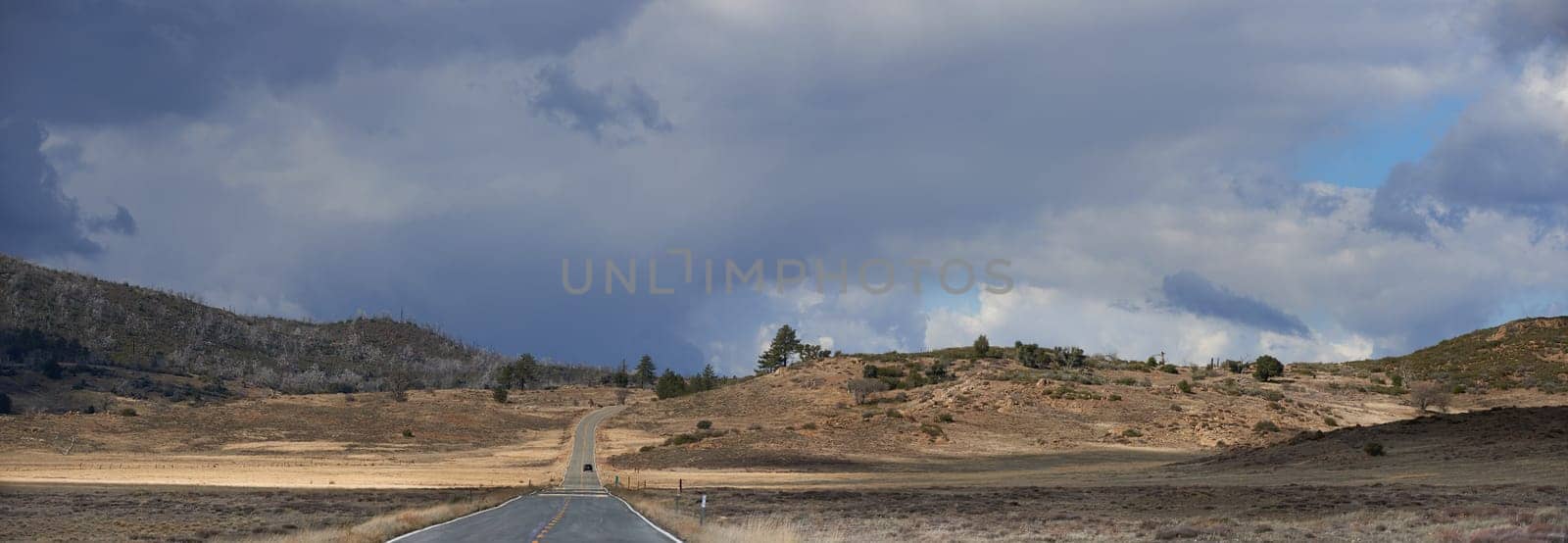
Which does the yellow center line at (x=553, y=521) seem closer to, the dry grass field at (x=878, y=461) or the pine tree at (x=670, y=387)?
the dry grass field at (x=878, y=461)

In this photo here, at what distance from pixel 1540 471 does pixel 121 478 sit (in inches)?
3450

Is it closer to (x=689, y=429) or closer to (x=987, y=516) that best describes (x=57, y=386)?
(x=689, y=429)

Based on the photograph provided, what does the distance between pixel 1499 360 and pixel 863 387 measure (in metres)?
73.0

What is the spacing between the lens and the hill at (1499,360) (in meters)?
117

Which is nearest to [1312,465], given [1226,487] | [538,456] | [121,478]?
[1226,487]

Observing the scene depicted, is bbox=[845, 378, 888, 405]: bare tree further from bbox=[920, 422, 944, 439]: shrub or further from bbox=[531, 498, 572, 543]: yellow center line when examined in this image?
bbox=[531, 498, 572, 543]: yellow center line

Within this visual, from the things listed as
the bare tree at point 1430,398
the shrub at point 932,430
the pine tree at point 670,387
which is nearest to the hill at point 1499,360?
the bare tree at point 1430,398

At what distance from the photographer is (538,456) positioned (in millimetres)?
112688

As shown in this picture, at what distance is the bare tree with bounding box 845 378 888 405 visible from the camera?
12984 centimetres

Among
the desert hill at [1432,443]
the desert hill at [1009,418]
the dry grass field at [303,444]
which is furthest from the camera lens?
the desert hill at [1009,418]

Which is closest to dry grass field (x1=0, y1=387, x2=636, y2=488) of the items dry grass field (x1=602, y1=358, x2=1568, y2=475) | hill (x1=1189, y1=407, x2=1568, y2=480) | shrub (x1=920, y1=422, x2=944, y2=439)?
dry grass field (x1=602, y1=358, x2=1568, y2=475)

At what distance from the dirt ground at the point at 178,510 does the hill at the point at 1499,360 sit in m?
105

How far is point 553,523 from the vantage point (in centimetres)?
3719

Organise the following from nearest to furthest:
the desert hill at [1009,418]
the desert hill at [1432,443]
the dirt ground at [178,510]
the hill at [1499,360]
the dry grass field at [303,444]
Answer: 1. the dirt ground at [178,510]
2. the desert hill at [1432,443]
3. the dry grass field at [303,444]
4. the desert hill at [1009,418]
5. the hill at [1499,360]
